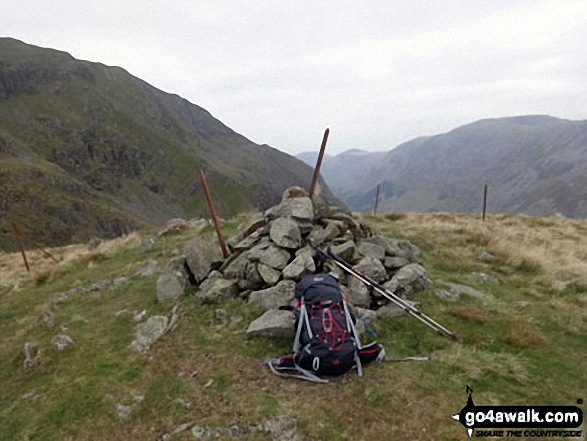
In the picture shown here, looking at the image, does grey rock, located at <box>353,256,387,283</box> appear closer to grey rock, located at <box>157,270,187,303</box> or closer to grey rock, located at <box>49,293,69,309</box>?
grey rock, located at <box>157,270,187,303</box>

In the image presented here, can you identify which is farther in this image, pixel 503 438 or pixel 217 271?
pixel 217 271

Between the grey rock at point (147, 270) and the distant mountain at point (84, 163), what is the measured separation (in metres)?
86.4

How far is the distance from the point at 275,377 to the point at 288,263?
3.92 m

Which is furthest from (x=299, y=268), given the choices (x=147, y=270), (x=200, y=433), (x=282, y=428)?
(x=147, y=270)

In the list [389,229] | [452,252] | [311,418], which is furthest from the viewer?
[389,229]

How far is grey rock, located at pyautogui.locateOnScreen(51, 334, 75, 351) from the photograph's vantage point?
28.4 ft

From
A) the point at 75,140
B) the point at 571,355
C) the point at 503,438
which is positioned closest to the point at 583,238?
the point at 571,355

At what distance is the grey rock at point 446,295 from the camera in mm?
10070

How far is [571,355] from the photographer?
757 cm

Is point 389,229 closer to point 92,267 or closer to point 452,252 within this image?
point 452,252

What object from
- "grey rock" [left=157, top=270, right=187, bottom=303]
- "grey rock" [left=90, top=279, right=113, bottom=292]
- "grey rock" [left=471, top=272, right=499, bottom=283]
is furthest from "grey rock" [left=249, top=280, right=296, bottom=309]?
"grey rock" [left=90, top=279, right=113, bottom=292]

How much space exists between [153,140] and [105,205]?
75.0m

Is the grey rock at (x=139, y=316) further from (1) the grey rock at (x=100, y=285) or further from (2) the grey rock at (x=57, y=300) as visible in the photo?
(1) the grey rock at (x=100, y=285)

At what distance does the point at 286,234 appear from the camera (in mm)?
10898
